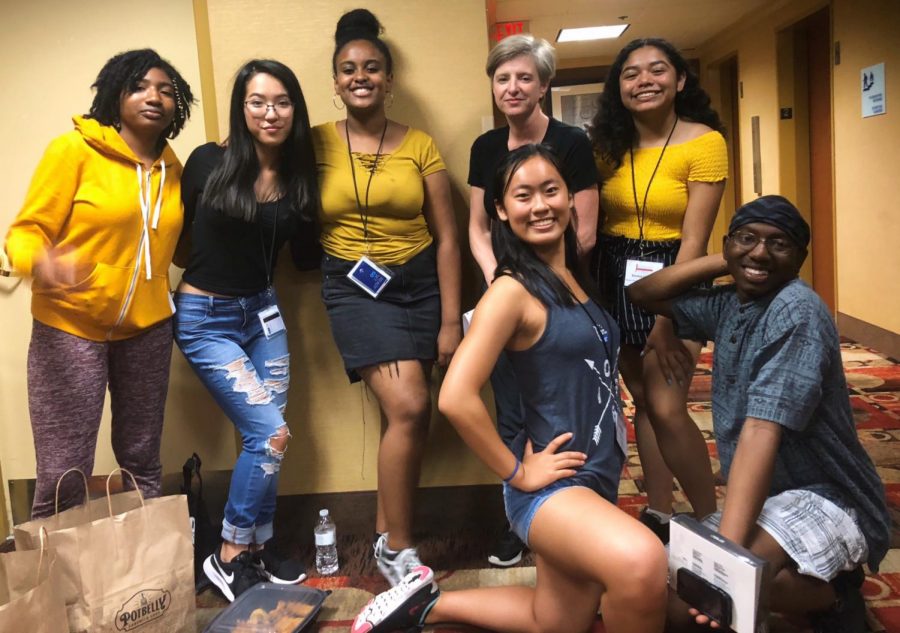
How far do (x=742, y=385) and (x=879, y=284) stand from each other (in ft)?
12.4

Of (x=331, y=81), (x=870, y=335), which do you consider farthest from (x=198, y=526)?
(x=870, y=335)

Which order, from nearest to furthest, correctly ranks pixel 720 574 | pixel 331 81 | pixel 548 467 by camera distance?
pixel 720 574
pixel 548 467
pixel 331 81

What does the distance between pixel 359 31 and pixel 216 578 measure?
171 centimetres

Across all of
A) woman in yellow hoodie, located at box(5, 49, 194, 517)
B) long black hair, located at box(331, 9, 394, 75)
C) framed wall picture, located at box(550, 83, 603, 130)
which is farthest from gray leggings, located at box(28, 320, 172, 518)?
framed wall picture, located at box(550, 83, 603, 130)

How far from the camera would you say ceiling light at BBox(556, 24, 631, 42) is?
26.5 feet

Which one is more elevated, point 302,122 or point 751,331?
point 302,122

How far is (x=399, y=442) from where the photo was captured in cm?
229

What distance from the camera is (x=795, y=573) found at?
1.75 m

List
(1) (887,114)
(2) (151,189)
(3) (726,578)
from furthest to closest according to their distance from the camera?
(1) (887,114), (2) (151,189), (3) (726,578)

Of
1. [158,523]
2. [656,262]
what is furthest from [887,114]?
[158,523]

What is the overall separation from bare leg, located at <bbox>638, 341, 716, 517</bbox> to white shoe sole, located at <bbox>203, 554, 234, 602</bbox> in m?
1.38

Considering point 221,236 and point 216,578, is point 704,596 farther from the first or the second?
point 221,236

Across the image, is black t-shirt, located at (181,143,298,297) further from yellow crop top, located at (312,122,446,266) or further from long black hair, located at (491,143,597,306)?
long black hair, located at (491,143,597,306)

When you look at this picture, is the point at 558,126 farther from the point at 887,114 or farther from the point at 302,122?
the point at 887,114
